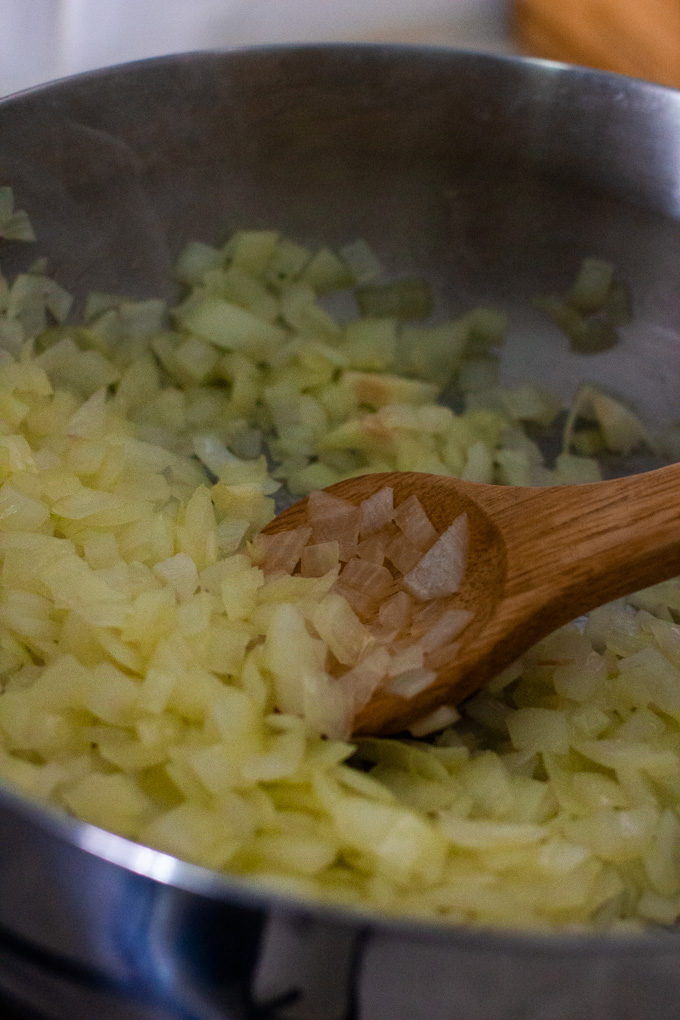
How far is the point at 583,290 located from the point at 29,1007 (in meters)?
1.03

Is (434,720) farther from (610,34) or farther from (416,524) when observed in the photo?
(610,34)

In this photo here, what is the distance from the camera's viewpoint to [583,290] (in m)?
1.27

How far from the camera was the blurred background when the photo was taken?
49.4 inches

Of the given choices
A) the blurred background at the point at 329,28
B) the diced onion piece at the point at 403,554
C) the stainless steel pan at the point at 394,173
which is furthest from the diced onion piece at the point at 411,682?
the blurred background at the point at 329,28

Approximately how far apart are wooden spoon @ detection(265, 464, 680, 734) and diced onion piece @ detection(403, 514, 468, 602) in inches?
0.4

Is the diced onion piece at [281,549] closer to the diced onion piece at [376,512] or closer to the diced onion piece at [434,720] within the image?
the diced onion piece at [376,512]

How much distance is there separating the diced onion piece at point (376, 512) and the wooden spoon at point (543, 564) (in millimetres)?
89

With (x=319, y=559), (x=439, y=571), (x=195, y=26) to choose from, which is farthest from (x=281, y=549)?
(x=195, y=26)

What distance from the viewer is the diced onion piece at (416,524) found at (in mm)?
961

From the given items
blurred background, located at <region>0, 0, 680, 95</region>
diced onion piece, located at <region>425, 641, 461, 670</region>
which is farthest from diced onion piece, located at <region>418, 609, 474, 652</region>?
blurred background, located at <region>0, 0, 680, 95</region>

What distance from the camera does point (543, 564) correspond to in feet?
Result: 2.93

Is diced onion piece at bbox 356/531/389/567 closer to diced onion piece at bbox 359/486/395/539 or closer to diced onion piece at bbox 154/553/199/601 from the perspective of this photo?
diced onion piece at bbox 359/486/395/539

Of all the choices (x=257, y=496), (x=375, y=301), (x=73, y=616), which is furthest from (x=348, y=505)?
(x=375, y=301)

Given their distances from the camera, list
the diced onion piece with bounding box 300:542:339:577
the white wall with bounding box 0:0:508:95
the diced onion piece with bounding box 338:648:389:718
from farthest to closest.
→ the white wall with bounding box 0:0:508:95 → the diced onion piece with bounding box 300:542:339:577 → the diced onion piece with bounding box 338:648:389:718
